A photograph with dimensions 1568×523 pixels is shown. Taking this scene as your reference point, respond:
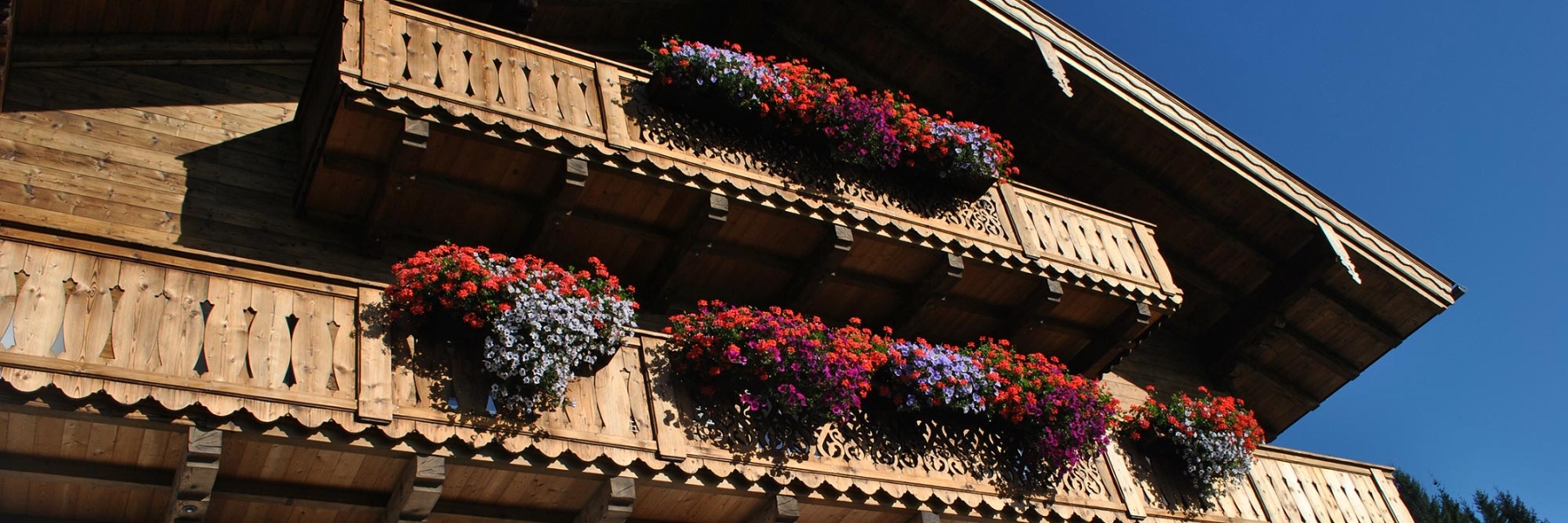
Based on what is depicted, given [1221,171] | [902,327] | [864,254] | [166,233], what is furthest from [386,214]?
[1221,171]

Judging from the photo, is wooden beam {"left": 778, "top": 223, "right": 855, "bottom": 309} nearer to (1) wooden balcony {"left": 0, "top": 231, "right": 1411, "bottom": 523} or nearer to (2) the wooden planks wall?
(1) wooden balcony {"left": 0, "top": 231, "right": 1411, "bottom": 523}

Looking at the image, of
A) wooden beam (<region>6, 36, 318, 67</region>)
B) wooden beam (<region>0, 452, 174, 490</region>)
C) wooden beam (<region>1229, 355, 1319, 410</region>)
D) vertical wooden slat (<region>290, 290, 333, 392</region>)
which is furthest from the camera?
wooden beam (<region>1229, 355, 1319, 410</region>)

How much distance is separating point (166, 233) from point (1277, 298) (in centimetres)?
1378

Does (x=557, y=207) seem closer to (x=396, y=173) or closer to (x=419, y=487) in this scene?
(x=396, y=173)

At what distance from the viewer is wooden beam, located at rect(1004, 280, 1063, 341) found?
15.4m

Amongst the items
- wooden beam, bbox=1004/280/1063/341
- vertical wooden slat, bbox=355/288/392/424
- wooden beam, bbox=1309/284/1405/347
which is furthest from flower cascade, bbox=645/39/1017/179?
wooden beam, bbox=1309/284/1405/347

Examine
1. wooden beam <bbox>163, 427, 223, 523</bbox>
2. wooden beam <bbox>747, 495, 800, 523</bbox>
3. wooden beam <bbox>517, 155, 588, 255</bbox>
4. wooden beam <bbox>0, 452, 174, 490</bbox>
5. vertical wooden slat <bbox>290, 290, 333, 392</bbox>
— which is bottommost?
wooden beam <bbox>0, 452, 174, 490</bbox>

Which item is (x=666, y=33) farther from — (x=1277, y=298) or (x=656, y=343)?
(x=1277, y=298)

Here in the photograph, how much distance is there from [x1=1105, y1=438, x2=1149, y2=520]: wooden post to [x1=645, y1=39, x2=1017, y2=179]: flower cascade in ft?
11.0

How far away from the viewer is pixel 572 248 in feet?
44.3

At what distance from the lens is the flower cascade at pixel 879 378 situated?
38.3 ft

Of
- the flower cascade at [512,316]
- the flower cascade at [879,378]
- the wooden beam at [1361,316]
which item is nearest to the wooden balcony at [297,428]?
the flower cascade at [512,316]

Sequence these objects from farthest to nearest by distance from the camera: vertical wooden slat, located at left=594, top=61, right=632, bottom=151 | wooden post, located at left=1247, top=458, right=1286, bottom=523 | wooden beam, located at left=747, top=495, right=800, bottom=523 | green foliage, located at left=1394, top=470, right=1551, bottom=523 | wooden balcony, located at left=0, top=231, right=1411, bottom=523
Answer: green foliage, located at left=1394, top=470, right=1551, bottom=523 < wooden post, located at left=1247, top=458, right=1286, bottom=523 < vertical wooden slat, located at left=594, top=61, right=632, bottom=151 < wooden beam, located at left=747, top=495, right=800, bottom=523 < wooden balcony, located at left=0, top=231, right=1411, bottom=523

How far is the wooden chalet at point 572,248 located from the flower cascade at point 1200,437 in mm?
375
